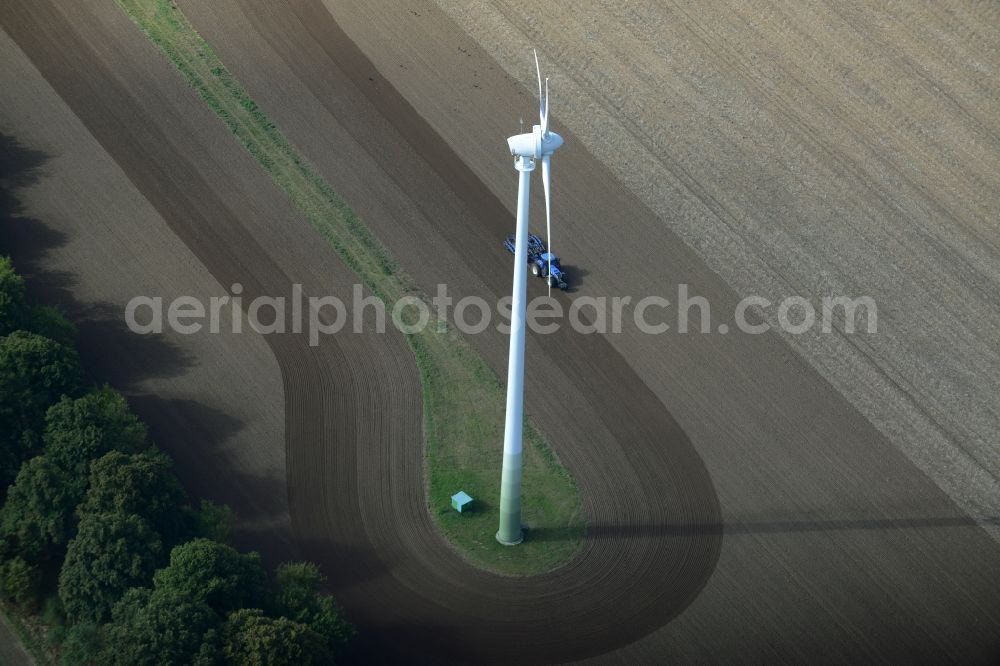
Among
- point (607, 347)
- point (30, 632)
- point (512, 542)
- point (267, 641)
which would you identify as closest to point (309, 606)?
point (267, 641)

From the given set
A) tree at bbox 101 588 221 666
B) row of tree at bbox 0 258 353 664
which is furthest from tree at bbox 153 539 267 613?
tree at bbox 101 588 221 666

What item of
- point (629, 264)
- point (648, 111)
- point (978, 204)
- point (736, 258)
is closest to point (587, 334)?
point (629, 264)

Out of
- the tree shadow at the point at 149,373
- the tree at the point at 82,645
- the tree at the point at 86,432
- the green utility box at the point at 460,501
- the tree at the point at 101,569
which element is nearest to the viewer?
the tree at the point at 82,645

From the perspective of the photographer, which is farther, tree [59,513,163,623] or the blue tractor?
the blue tractor

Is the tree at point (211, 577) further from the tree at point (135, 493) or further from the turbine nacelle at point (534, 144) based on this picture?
the turbine nacelle at point (534, 144)

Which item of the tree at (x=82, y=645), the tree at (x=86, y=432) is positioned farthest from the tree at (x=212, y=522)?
the tree at (x=82, y=645)

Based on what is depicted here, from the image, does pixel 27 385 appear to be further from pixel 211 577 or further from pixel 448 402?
pixel 448 402

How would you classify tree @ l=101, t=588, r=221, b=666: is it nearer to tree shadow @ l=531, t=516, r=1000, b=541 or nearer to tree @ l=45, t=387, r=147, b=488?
tree @ l=45, t=387, r=147, b=488
